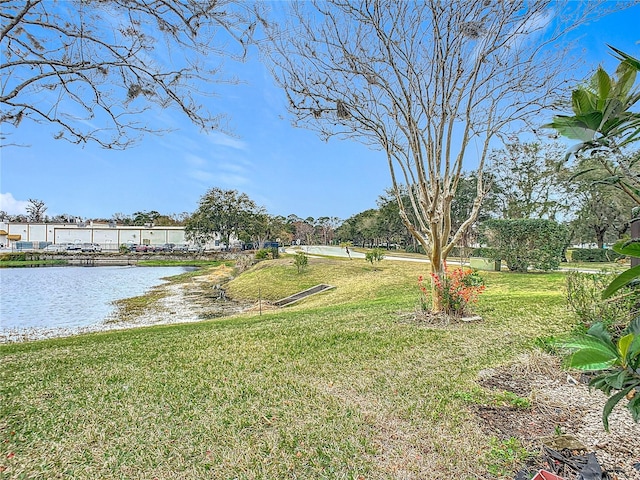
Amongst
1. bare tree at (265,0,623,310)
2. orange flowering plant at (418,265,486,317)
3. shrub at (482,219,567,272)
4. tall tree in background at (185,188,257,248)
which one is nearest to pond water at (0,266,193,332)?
bare tree at (265,0,623,310)

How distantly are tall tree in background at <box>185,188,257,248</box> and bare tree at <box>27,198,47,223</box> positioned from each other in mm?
29008

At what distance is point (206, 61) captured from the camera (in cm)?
371

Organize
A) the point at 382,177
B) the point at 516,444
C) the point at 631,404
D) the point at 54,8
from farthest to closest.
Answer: the point at 382,177
the point at 54,8
the point at 516,444
the point at 631,404

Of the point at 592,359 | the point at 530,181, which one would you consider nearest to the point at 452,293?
the point at 592,359

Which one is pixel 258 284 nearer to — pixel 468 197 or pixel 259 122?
pixel 259 122

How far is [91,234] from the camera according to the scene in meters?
52.8

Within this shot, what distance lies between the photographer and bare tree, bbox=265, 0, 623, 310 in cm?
538

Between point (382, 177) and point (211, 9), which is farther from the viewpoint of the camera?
point (382, 177)

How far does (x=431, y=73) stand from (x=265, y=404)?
5.61m

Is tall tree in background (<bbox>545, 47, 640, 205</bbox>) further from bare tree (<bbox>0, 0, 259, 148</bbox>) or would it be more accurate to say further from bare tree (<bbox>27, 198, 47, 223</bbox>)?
bare tree (<bbox>27, 198, 47, 223</bbox>)

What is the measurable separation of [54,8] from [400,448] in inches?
176

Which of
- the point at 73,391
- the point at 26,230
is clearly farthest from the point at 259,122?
the point at 26,230

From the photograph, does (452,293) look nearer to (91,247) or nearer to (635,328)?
(635,328)

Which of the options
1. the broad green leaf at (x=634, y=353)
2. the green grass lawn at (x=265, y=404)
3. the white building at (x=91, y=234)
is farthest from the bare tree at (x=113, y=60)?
the white building at (x=91, y=234)
